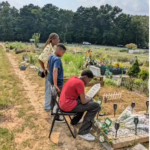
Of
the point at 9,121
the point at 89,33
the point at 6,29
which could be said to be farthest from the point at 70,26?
the point at 9,121

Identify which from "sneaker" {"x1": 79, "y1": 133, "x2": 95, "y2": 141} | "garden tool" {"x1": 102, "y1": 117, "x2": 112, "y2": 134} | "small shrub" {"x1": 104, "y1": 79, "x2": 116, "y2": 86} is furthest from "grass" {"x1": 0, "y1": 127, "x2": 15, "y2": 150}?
"small shrub" {"x1": 104, "y1": 79, "x2": 116, "y2": 86}

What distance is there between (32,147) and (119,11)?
62.3 m

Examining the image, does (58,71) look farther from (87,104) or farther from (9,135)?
(9,135)

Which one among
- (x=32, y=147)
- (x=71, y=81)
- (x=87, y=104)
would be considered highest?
(x=71, y=81)

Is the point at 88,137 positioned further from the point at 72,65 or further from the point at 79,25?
the point at 79,25

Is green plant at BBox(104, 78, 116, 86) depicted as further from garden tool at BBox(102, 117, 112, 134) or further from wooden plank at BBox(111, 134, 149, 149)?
wooden plank at BBox(111, 134, 149, 149)

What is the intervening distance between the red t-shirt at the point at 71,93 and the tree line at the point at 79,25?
51087mm

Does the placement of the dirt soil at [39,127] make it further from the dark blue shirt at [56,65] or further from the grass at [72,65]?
the grass at [72,65]

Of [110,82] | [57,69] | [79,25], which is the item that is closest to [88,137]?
[57,69]

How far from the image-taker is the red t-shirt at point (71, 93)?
3.02 meters

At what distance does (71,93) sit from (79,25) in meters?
56.5

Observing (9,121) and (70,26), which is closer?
(9,121)

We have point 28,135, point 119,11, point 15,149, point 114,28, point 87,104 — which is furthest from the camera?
point 119,11

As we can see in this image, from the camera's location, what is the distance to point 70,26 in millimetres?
56938
